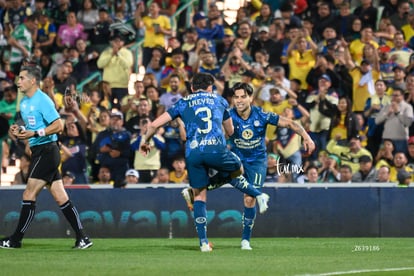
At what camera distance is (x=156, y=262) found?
40.1 ft

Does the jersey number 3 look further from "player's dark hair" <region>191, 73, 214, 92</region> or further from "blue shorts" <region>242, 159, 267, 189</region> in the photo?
"blue shorts" <region>242, 159, 267, 189</region>

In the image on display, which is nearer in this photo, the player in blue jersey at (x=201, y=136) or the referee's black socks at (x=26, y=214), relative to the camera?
the player in blue jersey at (x=201, y=136)

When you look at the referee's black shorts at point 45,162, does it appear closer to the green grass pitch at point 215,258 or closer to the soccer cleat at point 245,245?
the green grass pitch at point 215,258

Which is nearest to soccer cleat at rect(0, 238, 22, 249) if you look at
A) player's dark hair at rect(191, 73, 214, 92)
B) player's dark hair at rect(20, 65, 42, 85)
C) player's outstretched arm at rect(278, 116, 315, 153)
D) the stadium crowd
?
player's dark hair at rect(20, 65, 42, 85)

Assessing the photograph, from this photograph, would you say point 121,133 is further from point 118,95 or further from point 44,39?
point 44,39

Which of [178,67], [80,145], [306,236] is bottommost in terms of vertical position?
[306,236]

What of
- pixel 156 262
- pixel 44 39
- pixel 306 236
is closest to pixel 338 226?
pixel 306 236

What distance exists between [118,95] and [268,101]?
10.5 feet

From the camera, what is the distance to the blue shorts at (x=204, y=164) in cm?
1330

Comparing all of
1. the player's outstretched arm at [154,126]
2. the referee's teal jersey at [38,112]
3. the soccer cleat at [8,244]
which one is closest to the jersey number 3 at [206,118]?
the player's outstretched arm at [154,126]

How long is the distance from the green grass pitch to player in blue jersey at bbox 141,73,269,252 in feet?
2.49

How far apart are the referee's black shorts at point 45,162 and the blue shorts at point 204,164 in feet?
5.98

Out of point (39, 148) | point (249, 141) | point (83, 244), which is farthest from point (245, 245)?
point (39, 148)

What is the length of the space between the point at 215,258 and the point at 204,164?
1298mm
